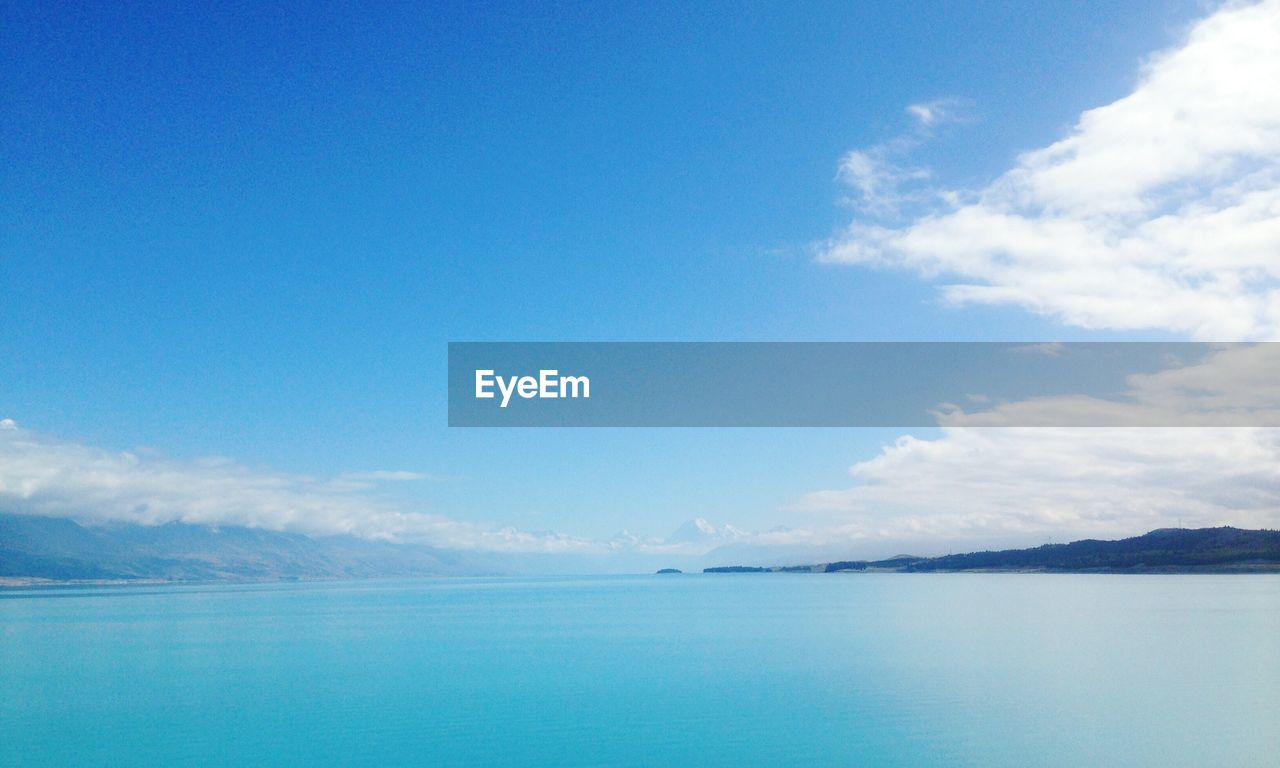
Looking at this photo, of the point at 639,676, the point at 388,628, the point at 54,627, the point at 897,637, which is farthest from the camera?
the point at 54,627

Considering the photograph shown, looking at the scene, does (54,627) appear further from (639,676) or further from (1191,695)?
(1191,695)

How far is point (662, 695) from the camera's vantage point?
33.8 meters

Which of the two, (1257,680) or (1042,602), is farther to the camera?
(1042,602)

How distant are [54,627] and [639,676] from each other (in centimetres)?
6295

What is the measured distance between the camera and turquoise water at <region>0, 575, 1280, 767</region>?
25.1 meters

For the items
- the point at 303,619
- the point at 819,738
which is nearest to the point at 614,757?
the point at 819,738

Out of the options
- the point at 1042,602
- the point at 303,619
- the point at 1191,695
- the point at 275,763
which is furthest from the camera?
the point at 1042,602

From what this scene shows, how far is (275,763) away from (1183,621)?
66319mm

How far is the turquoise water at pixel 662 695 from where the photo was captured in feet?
82.2

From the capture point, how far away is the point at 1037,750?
80.0ft

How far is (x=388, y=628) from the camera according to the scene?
2714 inches

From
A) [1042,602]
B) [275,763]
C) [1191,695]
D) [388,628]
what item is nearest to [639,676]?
[275,763]

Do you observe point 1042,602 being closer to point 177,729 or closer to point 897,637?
point 897,637

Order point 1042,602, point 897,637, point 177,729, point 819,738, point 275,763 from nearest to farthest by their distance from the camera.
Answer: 1. point 275,763
2. point 819,738
3. point 177,729
4. point 897,637
5. point 1042,602
